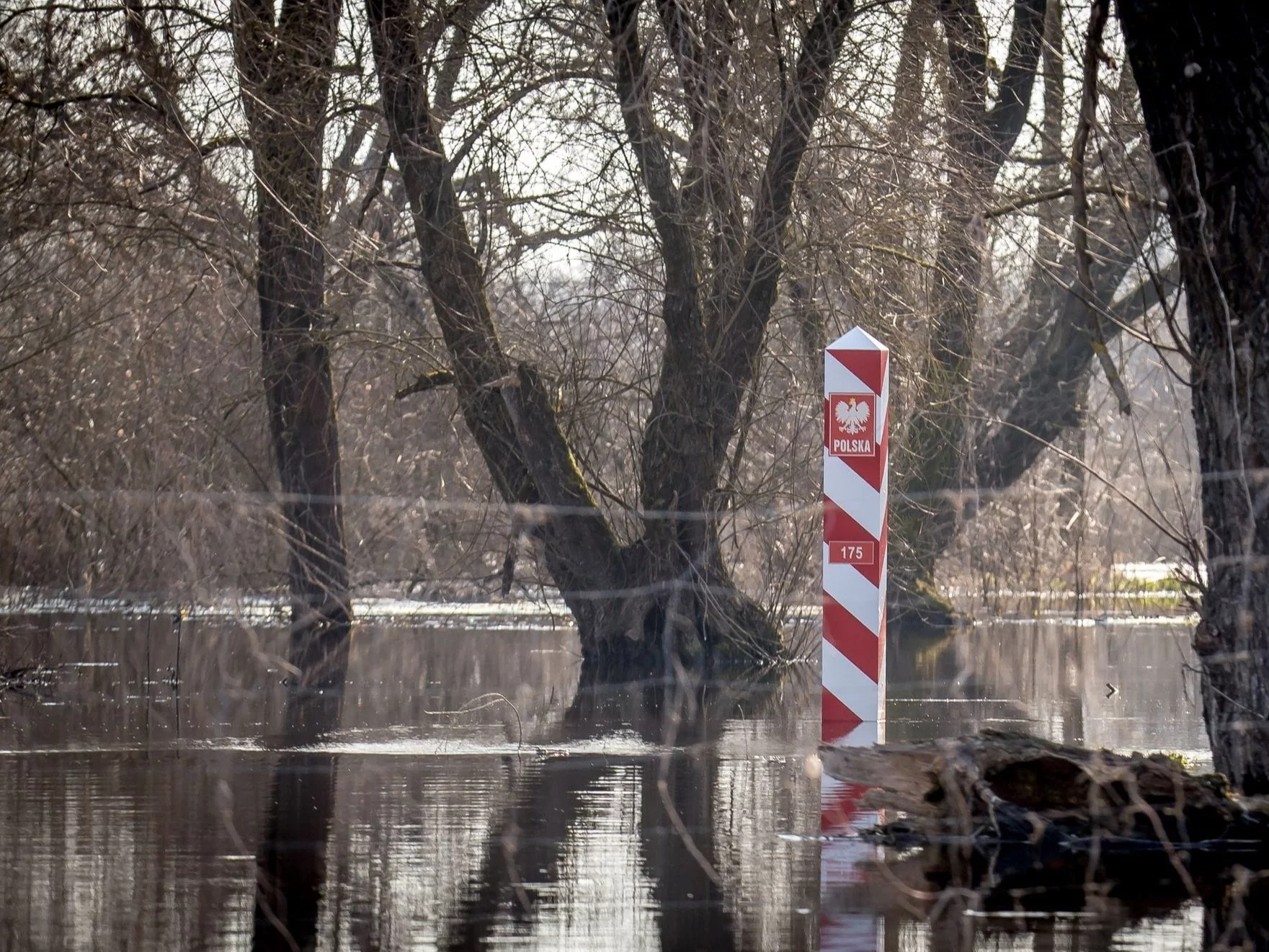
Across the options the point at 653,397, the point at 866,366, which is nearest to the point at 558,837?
the point at 866,366

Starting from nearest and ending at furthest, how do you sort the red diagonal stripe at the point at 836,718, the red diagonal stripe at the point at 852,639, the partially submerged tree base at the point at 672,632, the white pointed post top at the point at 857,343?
the red diagonal stripe at the point at 836,718 → the red diagonal stripe at the point at 852,639 → the white pointed post top at the point at 857,343 → the partially submerged tree base at the point at 672,632

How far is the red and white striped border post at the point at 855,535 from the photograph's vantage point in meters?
7.93

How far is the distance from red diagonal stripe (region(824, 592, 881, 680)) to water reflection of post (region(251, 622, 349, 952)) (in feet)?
6.69

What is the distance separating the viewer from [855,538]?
26.1 feet

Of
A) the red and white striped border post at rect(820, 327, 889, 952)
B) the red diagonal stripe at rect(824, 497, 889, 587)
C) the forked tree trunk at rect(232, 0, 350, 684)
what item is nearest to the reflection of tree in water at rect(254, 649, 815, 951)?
the red and white striped border post at rect(820, 327, 889, 952)

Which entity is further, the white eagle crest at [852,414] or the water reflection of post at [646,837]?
the white eagle crest at [852,414]

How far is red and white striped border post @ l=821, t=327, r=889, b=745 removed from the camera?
793 cm

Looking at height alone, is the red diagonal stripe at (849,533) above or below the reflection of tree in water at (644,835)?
above

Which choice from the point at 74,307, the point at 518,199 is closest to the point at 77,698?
the point at 518,199

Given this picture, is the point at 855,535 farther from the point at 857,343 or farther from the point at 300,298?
the point at 300,298

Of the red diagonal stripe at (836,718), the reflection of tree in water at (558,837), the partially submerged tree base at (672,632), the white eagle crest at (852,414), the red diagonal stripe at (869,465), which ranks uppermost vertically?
the white eagle crest at (852,414)

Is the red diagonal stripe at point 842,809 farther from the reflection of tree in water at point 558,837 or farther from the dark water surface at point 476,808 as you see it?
the reflection of tree in water at point 558,837

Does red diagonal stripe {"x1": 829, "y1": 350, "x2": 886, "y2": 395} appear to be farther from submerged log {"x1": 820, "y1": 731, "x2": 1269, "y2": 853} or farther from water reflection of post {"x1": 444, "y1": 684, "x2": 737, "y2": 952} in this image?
submerged log {"x1": 820, "y1": 731, "x2": 1269, "y2": 853}

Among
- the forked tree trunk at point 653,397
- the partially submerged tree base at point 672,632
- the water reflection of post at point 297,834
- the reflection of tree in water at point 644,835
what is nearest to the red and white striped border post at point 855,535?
the reflection of tree in water at point 644,835
